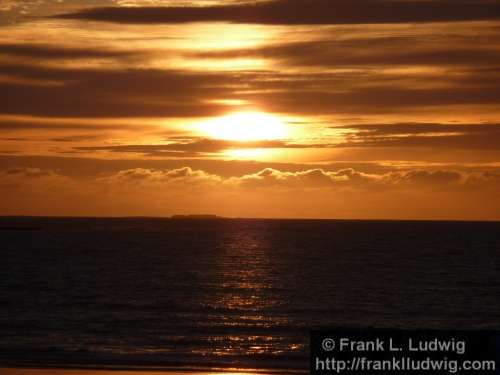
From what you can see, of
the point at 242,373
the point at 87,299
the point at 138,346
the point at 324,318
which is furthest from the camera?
the point at 87,299

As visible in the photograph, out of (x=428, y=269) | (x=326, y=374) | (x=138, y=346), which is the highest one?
(x=428, y=269)

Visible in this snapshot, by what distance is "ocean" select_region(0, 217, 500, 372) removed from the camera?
3669 cm

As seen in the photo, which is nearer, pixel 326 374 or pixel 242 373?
pixel 326 374

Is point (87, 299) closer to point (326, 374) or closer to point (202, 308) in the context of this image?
point (202, 308)

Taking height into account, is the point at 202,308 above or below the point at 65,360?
above

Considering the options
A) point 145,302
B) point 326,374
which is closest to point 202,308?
point 145,302

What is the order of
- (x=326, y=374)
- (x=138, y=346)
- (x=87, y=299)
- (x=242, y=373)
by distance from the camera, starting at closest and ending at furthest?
(x=326, y=374) → (x=242, y=373) → (x=138, y=346) → (x=87, y=299)

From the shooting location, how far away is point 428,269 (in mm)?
96062

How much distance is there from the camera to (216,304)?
59188 millimetres

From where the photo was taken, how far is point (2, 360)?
3228 cm

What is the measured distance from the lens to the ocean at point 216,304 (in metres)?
36.7

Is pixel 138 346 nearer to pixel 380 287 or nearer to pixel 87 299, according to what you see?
pixel 87 299

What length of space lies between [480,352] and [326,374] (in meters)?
3.52

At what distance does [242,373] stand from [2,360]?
9.53m
